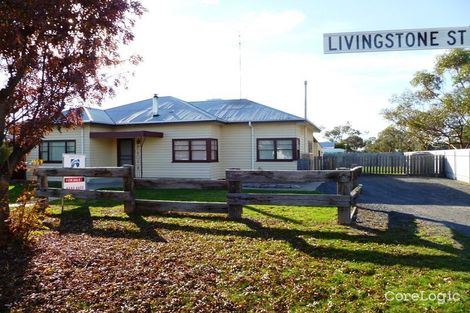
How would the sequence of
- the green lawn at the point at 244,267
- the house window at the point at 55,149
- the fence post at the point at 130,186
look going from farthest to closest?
the house window at the point at 55,149 → the fence post at the point at 130,186 → the green lawn at the point at 244,267

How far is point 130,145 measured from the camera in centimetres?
2275

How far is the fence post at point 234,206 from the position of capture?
848 cm

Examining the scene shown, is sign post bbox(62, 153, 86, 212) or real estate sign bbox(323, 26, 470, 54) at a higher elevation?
real estate sign bbox(323, 26, 470, 54)

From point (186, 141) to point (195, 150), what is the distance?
0.69m

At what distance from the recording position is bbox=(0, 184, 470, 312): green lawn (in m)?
4.27

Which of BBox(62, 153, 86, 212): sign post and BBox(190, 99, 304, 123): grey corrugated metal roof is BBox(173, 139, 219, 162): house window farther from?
BBox(62, 153, 86, 212): sign post

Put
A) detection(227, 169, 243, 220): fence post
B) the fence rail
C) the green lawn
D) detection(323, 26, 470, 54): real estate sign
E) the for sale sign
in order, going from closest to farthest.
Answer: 1. detection(323, 26, 470, 54): real estate sign
2. the green lawn
3. detection(227, 169, 243, 220): fence post
4. the for sale sign
5. the fence rail

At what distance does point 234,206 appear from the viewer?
8555 mm

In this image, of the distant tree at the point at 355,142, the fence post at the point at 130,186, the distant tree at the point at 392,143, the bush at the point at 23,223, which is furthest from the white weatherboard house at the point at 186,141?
the distant tree at the point at 355,142

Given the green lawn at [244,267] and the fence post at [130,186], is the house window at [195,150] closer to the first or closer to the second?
the fence post at [130,186]

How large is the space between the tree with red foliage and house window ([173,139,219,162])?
13.7 metres

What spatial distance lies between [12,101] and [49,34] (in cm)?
122

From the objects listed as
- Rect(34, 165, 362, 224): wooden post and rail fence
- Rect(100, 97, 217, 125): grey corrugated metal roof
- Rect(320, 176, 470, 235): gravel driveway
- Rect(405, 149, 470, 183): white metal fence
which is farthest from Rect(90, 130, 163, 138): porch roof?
Rect(405, 149, 470, 183): white metal fence

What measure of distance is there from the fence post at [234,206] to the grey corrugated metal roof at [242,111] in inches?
488
